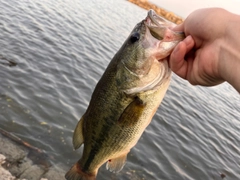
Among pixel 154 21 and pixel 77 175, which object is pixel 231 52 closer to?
pixel 154 21

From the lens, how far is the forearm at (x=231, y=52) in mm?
2234

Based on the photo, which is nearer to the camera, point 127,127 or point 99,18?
point 127,127

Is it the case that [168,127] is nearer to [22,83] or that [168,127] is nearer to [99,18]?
[22,83]

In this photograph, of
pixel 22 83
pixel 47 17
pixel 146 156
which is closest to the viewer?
pixel 146 156

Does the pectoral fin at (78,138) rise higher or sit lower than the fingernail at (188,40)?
lower

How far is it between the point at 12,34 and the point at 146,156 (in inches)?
325

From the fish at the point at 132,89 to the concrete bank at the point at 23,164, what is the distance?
246cm

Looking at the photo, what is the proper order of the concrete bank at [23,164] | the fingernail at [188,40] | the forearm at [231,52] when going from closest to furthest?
1. the forearm at [231,52]
2. the fingernail at [188,40]
3. the concrete bank at [23,164]

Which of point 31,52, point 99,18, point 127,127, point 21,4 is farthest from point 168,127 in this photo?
point 99,18

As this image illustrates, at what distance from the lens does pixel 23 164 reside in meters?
5.23

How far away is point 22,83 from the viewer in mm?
8609

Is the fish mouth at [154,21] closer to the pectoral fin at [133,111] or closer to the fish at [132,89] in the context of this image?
the fish at [132,89]

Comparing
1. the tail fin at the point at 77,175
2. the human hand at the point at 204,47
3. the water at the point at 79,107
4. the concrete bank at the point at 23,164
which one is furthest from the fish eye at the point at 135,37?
the water at the point at 79,107

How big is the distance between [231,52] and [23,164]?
435 centimetres
